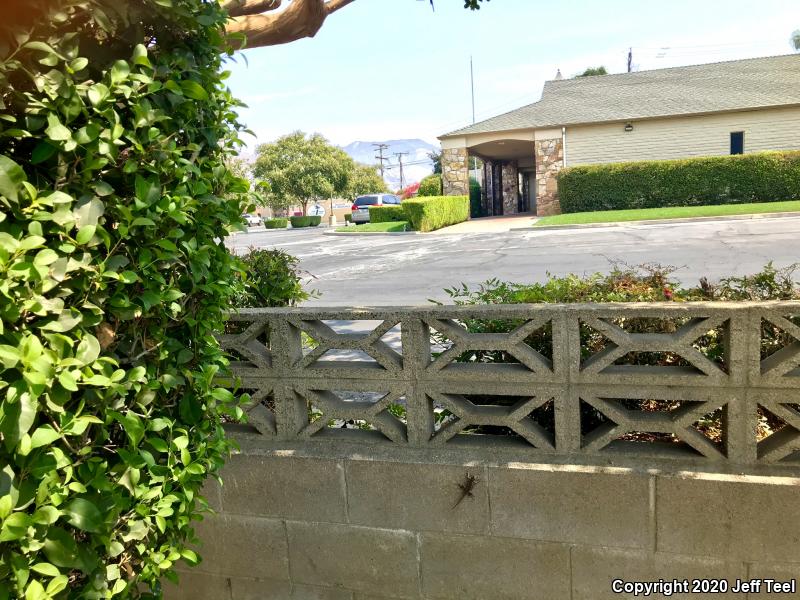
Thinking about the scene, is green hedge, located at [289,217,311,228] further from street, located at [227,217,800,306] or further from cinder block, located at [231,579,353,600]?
cinder block, located at [231,579,353,600]

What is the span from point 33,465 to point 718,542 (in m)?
2.64

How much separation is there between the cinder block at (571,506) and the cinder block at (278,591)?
0.93 meters

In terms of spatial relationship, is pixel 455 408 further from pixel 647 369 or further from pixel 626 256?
pixel 626 256

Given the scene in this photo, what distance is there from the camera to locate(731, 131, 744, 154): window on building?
92.4 ft

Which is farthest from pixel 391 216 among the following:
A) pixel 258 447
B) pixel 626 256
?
pixel 258 447

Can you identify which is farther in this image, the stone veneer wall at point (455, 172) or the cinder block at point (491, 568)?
the stone veneer wall at point (455, 172)

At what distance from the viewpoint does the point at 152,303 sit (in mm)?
2004

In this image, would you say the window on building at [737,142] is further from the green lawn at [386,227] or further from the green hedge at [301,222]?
the green hedge at [301,222]

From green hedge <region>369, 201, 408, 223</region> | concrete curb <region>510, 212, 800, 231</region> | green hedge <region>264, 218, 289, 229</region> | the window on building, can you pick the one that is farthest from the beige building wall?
green hedge <region>264, 218, 289, 229</region>

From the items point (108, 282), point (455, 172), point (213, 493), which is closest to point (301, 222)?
point (455, 172)

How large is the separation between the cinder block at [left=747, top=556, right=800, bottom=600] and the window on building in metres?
29.6

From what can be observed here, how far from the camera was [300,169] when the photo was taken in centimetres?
5078

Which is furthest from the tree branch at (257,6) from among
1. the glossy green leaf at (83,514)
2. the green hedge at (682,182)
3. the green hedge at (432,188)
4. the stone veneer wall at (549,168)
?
the green hedge at (432,188)

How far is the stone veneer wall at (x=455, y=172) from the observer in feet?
101
